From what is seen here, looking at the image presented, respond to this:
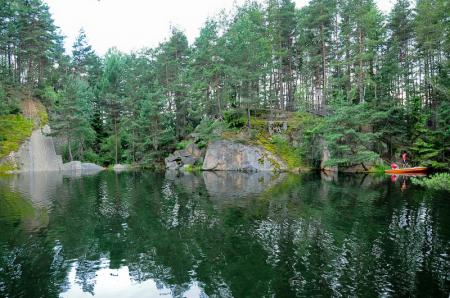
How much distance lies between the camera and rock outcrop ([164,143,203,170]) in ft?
159

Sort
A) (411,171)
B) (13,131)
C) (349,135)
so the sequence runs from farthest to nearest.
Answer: (13,131) < (349,135) < (411,171)

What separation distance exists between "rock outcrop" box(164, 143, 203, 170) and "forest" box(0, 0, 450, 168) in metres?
3.72

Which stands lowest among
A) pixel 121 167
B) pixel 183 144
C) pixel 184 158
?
pixel 121 167

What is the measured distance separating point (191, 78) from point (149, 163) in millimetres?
15621

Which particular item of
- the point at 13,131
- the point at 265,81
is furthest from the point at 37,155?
the point at 265,81

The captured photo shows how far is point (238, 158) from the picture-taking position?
143 feet

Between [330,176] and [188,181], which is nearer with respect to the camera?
[188,181]

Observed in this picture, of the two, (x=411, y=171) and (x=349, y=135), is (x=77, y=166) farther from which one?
(x=411, y=171)

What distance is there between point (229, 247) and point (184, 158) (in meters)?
38.0

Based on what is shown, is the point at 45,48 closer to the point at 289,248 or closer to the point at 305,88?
the point at 305,88

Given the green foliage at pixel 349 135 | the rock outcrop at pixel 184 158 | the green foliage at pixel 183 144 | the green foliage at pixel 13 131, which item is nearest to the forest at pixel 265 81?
the green foliage at pixel 349 135

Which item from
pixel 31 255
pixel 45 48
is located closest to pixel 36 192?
pixel 31 255

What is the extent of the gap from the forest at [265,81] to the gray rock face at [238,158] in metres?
2.88

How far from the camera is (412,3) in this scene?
131ft
